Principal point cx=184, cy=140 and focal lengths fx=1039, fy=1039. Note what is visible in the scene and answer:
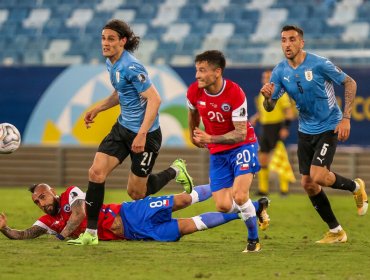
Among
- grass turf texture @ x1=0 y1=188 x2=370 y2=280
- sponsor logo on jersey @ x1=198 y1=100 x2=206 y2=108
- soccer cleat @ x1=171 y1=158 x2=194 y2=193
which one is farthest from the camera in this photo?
soccer cleat @ x1=171 y1=158 x2=194 y2=193

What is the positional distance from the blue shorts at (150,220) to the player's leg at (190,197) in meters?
0.12

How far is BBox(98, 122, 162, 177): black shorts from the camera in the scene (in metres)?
10.3

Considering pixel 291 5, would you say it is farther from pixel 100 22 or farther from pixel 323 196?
pixel 323 196

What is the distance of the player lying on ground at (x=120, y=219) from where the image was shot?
10211mm

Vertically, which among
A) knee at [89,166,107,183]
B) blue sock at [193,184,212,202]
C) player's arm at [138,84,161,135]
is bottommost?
blue sock at [193,184,212,202]

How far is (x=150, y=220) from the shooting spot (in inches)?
408

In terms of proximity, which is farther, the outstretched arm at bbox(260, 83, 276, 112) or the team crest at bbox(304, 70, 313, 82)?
the team crest at bbox(304, 70, 313, 82)

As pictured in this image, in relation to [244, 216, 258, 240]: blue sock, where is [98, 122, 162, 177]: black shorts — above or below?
above

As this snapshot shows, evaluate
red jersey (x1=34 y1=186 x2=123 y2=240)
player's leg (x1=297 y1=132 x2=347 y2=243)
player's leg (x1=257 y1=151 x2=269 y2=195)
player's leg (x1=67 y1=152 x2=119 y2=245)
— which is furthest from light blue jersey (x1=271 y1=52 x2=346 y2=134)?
player's leg (x1=257 y1=151 x2=269 y2=195)

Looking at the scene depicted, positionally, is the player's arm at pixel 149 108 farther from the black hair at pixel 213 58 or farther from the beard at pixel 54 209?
the beard at pixel 54 209

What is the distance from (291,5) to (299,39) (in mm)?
11578

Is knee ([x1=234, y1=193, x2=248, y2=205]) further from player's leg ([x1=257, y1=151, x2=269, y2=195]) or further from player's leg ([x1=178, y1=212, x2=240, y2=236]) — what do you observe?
player's leg ([x1=257, y1=151, x2=269, y2=195])

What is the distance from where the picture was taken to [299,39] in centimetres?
1045

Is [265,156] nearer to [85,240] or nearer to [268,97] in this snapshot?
[268,97]
